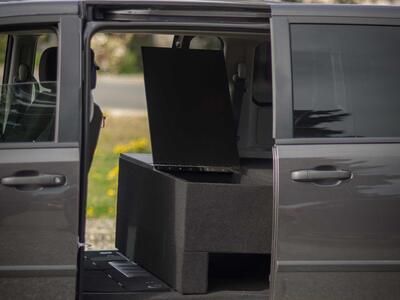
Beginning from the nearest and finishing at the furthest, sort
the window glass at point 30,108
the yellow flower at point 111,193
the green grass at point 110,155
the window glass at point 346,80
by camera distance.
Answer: the window glass at point 30,108 → the window glass at point 346,80 → the green grass at point 110,155 → the yellow flower at point 111,193

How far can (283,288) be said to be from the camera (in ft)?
16.0

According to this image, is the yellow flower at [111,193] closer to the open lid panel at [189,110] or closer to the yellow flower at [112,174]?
the yellow flower at [112,174]

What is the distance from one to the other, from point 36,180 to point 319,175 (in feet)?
4.40

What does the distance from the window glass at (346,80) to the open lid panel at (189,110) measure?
1175 mm

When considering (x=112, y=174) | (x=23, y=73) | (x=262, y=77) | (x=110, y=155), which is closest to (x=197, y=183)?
(x=23, y=73)

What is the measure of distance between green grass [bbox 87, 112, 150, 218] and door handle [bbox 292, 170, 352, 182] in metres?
5.66

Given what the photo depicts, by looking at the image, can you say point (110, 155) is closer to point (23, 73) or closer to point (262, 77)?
point (262, 77)

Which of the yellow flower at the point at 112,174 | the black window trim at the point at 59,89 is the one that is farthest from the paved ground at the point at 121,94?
the black window trim at the point at 59,89

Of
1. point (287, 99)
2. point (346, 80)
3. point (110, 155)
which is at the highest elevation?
point (110, 155)

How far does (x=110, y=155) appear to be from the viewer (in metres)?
14.6

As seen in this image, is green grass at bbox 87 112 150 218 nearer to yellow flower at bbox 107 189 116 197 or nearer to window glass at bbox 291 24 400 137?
yellow flower at bbox 107 189 116 197

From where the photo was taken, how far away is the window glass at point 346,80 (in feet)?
16.3

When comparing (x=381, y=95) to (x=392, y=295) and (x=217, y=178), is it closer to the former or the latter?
(x=392, y=295)

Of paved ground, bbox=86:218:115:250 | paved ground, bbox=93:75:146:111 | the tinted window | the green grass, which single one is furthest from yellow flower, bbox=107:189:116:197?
paved ground, bbox=93:75:146:111
